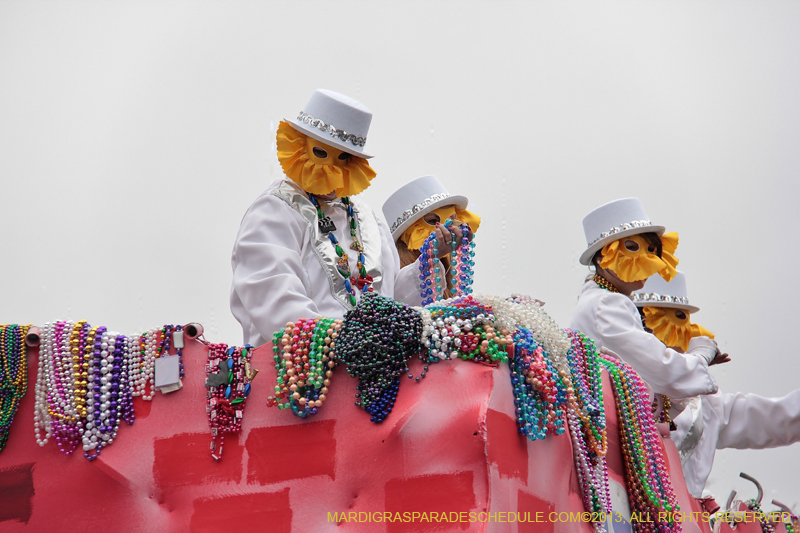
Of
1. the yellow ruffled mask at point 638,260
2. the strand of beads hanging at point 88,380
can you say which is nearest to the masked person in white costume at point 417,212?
the yellow ruffled mask at point 638,260

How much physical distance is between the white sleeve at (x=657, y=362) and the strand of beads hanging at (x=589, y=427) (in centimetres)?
123

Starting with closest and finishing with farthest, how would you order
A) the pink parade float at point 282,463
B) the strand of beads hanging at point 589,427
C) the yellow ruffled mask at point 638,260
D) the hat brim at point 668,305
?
the pink parade float at point 282,463 → the strand of beads hanging at point 589,427 → the yellow ruffled mask at point 638,260 → the hat brim at point 668,305

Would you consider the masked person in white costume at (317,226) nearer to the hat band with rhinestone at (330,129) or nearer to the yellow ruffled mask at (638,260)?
the hat band with rhinestone at (330,129)

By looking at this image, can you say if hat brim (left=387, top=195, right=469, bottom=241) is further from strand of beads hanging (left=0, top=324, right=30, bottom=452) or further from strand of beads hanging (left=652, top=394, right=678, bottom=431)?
strand of beads hanging (left=0, top=324, right=30, bottom=452)

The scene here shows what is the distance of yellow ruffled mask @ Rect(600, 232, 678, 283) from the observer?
14.1ft

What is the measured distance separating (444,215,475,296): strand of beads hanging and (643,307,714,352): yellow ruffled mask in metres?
2.58

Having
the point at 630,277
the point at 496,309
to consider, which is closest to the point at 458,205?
the point at 630,277

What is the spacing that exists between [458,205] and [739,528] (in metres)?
2.25

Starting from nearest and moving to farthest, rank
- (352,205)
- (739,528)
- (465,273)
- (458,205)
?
(465,273)
(352,205)
(739,528)
(458,205)

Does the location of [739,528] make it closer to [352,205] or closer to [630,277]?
[630,277]

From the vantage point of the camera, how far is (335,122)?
3.10 meters

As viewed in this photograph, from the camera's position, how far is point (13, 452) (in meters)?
2.31

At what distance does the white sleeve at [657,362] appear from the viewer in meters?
3.99

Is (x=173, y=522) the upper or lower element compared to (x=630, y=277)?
lower
